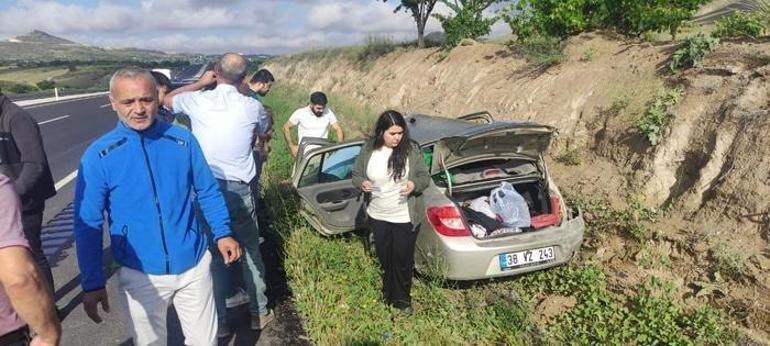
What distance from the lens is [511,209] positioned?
14.4 ft

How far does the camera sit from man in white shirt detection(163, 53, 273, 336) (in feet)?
12.0

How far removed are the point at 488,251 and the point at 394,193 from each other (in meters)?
0.91

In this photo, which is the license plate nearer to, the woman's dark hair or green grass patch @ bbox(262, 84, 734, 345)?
green grass patch @ bbox(262, 84, 734, 345)

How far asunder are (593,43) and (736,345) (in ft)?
22.1

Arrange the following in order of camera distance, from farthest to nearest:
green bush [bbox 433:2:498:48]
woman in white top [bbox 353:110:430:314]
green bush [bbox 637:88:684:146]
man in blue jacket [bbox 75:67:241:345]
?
green bush [bbox 433:2:498:48]
green bush [bbox 637:88:684:146]
woman in white top [bbox 353:110:430:314]
man in blue jacket [bbox 75:67:241:345]

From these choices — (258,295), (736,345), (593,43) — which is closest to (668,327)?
(736,345)

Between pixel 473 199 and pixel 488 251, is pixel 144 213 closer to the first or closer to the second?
pixel 488 251

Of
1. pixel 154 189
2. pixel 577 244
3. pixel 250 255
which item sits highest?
pixel 154 189

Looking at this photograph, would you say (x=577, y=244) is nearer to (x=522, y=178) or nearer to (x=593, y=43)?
(x=522, y=178)

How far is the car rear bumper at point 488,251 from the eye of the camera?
4078mm

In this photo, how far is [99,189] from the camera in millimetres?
2412

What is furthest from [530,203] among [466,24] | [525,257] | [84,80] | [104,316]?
[84,80]

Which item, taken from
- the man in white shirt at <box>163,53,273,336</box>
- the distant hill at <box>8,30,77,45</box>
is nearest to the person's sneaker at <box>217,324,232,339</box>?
the man in white shirt at <box>163,53,273,336</box>

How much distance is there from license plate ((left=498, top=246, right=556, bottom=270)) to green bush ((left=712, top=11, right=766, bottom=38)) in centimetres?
480
